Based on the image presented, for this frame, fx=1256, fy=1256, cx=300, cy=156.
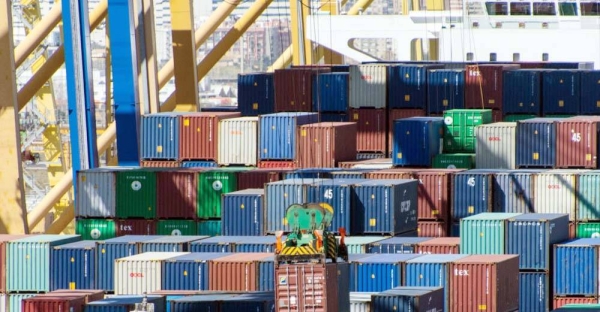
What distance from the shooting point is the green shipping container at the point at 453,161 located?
34.4 meters

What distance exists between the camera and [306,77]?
4147 cm

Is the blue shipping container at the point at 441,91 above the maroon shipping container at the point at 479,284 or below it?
above

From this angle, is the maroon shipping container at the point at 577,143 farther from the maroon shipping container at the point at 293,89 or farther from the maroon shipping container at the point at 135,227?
the maroon shipping container at the point at 135,227

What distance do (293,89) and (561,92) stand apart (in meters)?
8.64

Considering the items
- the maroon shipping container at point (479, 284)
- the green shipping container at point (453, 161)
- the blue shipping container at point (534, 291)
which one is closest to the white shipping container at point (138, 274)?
the maroon shipping container at point (479, 284)

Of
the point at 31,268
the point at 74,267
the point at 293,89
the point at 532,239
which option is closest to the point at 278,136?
the point at 293,89

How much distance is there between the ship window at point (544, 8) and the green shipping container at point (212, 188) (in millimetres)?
24551

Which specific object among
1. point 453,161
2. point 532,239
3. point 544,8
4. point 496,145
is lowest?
point 532,239

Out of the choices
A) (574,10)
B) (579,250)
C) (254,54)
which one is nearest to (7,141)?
(579,250)

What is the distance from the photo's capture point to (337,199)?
28906 millimetres

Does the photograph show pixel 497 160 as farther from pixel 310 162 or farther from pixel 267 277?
pixel 267 277

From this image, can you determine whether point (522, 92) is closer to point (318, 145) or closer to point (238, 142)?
point (318, 145)

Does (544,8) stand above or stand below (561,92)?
above

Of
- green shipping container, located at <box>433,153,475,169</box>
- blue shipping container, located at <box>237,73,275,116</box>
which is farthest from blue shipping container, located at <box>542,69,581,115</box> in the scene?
blue shipping container, located at <box>237,73,275,116</box>
